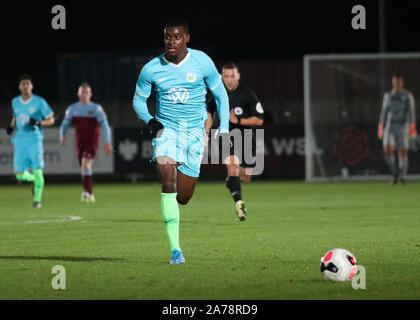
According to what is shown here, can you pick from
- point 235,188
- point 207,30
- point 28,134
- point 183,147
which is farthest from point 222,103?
point 207,30

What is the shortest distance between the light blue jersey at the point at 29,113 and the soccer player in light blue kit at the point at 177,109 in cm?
801

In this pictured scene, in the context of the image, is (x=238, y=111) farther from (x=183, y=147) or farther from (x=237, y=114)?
(x=183, y=147)

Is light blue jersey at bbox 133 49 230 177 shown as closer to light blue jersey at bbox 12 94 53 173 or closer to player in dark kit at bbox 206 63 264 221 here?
player in dark kit at bbox 206 63 264 221

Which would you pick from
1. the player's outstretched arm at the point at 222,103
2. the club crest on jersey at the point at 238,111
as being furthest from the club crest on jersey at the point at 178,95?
the club crest on jersey at the point at 238,111

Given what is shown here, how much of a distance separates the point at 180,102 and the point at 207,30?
39691 mm

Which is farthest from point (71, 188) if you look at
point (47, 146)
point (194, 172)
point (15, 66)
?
point (15, 66)

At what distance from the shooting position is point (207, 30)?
49.2 metres

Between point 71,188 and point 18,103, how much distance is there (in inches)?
287

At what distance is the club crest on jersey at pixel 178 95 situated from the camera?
9.88 metres

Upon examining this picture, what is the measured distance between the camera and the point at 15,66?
A: 47531 mm

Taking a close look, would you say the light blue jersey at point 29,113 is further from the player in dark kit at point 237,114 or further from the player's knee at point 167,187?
the player's knee at point 167,187

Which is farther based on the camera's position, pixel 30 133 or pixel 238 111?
pixel 30 133
